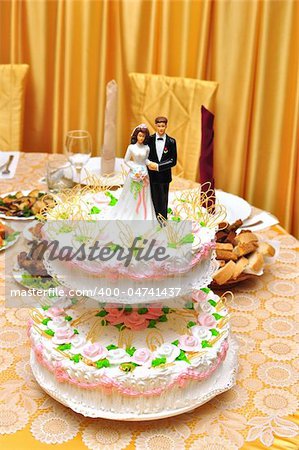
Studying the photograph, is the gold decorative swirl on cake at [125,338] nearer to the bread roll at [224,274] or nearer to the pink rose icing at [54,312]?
the pink rose icing at [54,312]

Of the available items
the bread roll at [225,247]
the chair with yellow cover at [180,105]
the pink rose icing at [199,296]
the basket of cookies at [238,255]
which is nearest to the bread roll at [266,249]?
the basket of cookies at [238,255]

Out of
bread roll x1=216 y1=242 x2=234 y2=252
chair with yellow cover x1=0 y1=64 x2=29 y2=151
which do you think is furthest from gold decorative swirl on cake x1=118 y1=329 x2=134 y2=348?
chair with yellow cover x1=0 y1=64 x2=29 y2=151

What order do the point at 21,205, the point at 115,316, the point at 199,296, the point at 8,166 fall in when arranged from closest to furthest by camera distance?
the point at 115,316 < the point at 199,296 < the point at 21,205 < the point at 8,166

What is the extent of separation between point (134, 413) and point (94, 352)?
141mm

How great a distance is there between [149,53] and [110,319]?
2065 mm

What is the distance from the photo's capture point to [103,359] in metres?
1.30

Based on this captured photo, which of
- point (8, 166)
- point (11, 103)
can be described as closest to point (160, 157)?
point (8, 166)

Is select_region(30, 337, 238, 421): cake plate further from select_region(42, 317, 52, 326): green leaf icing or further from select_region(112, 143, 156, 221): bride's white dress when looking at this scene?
select_region(112, 143, 156, 221): bride's white dress

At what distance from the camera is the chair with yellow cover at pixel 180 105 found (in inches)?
109

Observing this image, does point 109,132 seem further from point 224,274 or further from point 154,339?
point 154,339

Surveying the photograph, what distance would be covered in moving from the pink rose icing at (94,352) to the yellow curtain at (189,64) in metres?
1.93

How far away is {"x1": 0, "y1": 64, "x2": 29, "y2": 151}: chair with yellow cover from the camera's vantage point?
294 centimetres

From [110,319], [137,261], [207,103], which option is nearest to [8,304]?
[110,319]

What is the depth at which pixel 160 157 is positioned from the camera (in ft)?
4.36
